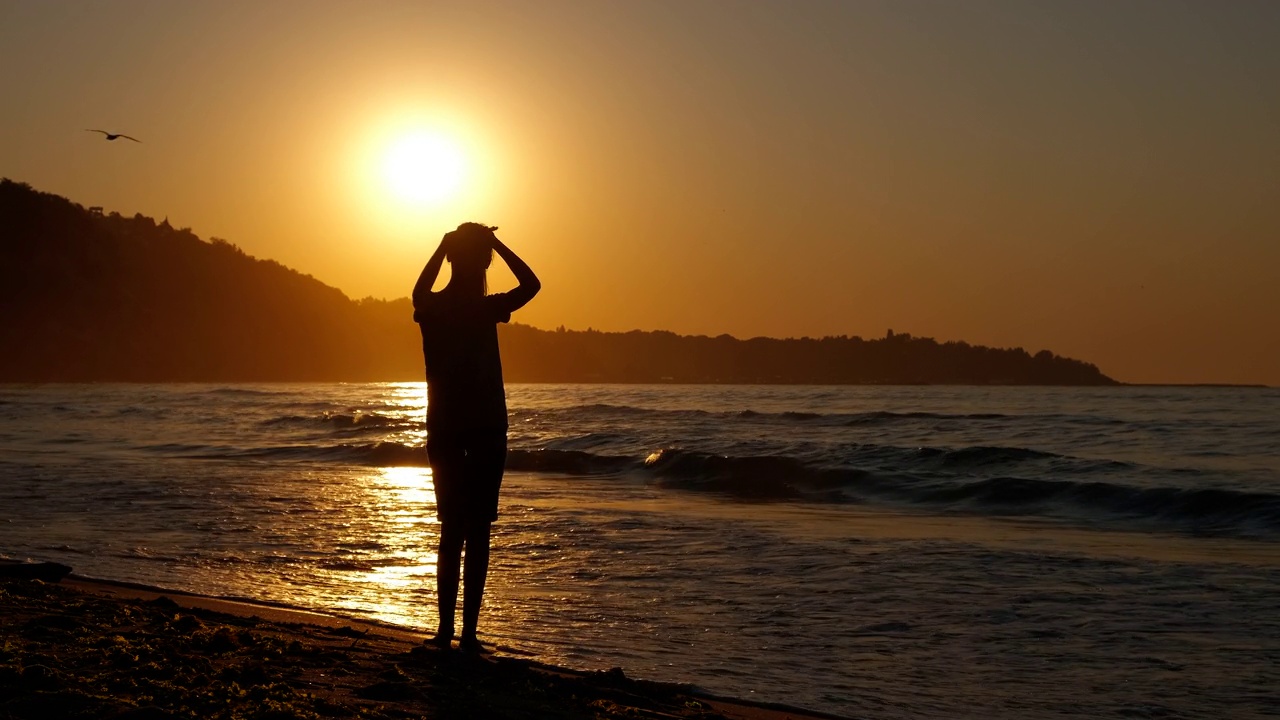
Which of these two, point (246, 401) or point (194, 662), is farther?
point (246, 401)

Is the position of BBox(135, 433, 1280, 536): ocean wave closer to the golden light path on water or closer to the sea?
the sea

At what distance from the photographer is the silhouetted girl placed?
215 inches

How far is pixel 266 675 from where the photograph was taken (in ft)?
14.4

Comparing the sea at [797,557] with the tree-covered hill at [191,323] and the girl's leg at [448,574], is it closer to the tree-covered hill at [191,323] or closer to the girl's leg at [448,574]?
the girl's leg at [448,574]

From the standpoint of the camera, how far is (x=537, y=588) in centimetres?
768

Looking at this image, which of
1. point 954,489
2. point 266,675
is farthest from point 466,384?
point 954,489

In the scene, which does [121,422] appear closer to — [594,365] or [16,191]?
[16,191]

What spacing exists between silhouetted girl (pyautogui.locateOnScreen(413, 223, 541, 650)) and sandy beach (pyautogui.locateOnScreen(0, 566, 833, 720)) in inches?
22.2

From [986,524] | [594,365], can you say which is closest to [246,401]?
[986,524]

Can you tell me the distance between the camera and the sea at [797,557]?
5602 millimetres

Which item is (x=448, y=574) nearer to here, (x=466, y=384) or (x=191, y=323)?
(x=466, y=384)

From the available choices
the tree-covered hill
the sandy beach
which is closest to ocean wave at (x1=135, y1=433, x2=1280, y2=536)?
the sandy beach

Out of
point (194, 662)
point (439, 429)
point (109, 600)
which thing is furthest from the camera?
point (109, 600)

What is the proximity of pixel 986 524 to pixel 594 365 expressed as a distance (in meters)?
144
